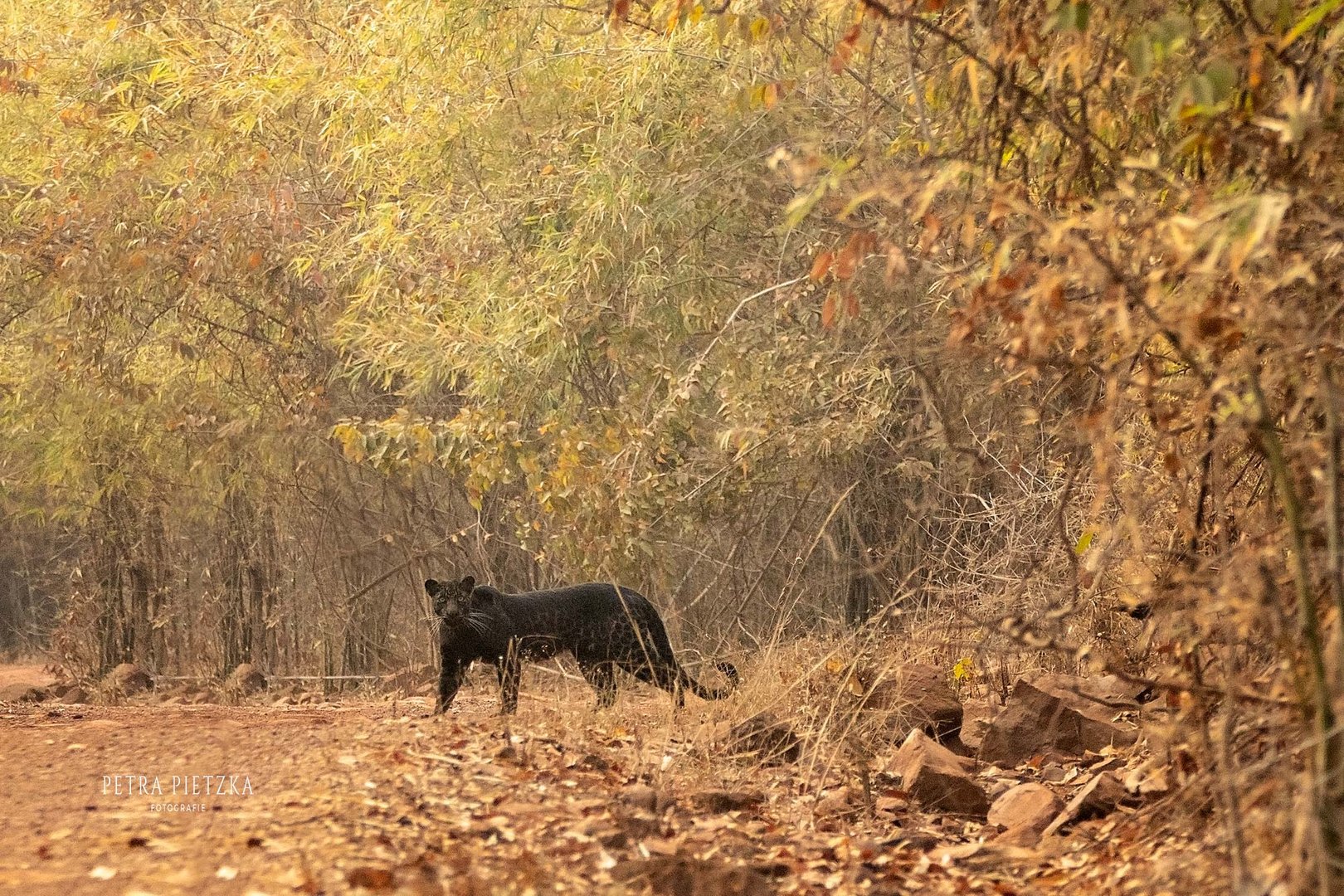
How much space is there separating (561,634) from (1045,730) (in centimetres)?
228

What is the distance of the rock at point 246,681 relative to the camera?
11508 mm

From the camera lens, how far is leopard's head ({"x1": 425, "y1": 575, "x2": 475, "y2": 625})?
684cm

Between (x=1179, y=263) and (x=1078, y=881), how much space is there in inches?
80.7

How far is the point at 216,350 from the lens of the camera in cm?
1315

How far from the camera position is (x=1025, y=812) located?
513 centimetres

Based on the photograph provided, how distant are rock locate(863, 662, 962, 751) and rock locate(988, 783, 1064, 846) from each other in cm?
98

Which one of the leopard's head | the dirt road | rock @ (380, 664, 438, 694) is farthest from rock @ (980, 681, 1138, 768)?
rock @ (380, 664, 438, 694)

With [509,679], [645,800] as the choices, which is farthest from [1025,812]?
[509,679]

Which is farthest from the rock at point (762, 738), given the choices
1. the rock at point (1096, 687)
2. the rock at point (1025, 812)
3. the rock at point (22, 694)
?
the rock at point (22, 694)

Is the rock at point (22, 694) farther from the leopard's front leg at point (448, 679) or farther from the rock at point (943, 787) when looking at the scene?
the rock at point (943, 787)

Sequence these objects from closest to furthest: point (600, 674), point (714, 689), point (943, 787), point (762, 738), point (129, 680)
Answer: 1. point (943, 787)
2. point (762, 738)
3. point (714, 689)
4. point (600, 674)
5. point (129, 680)

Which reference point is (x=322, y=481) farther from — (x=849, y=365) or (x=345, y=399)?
(x=849, y=365)

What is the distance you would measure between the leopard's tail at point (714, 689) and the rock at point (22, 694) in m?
5.74

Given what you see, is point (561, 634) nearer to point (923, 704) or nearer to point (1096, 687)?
point (923, 704)
